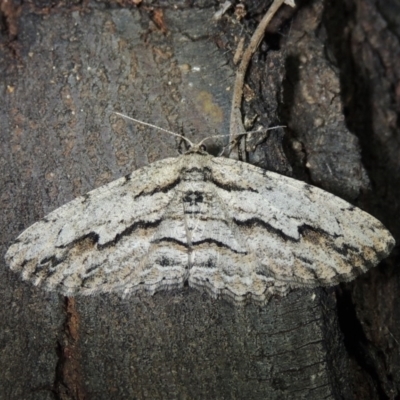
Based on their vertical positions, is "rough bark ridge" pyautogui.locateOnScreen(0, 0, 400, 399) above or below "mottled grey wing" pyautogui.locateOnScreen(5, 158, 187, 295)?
above

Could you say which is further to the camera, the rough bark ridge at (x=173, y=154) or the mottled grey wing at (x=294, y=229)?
the mottled grey wing at (x=294, y=229)

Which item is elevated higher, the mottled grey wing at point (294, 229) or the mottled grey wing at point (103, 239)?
the mottled grey wing at point (294, 229)

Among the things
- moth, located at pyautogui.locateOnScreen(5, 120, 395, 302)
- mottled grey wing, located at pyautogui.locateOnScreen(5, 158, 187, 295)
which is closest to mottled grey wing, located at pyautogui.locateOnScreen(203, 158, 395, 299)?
moth, located at pyautogui.locateOnScreen(5, 120, 395, 302)

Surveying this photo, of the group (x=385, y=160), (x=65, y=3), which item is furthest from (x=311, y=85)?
(x=65, y=3)

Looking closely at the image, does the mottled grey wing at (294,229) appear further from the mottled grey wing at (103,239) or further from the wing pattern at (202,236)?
the mottled grey wing at (103,239)

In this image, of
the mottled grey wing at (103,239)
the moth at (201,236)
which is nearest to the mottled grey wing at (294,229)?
the moth at (201,236)

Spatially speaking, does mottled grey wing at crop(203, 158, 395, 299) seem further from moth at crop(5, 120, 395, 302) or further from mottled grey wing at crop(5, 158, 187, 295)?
mottled grey wing at crop(5, 158, 187, 295)

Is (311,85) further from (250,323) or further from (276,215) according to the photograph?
(250,323)

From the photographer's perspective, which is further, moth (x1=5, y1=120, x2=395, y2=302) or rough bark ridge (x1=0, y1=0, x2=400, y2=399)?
moth (x1=5, y1=120, x2=395, y2=302)

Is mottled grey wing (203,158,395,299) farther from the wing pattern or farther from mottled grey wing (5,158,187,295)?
mottled grey wing (5,158,187,295)
